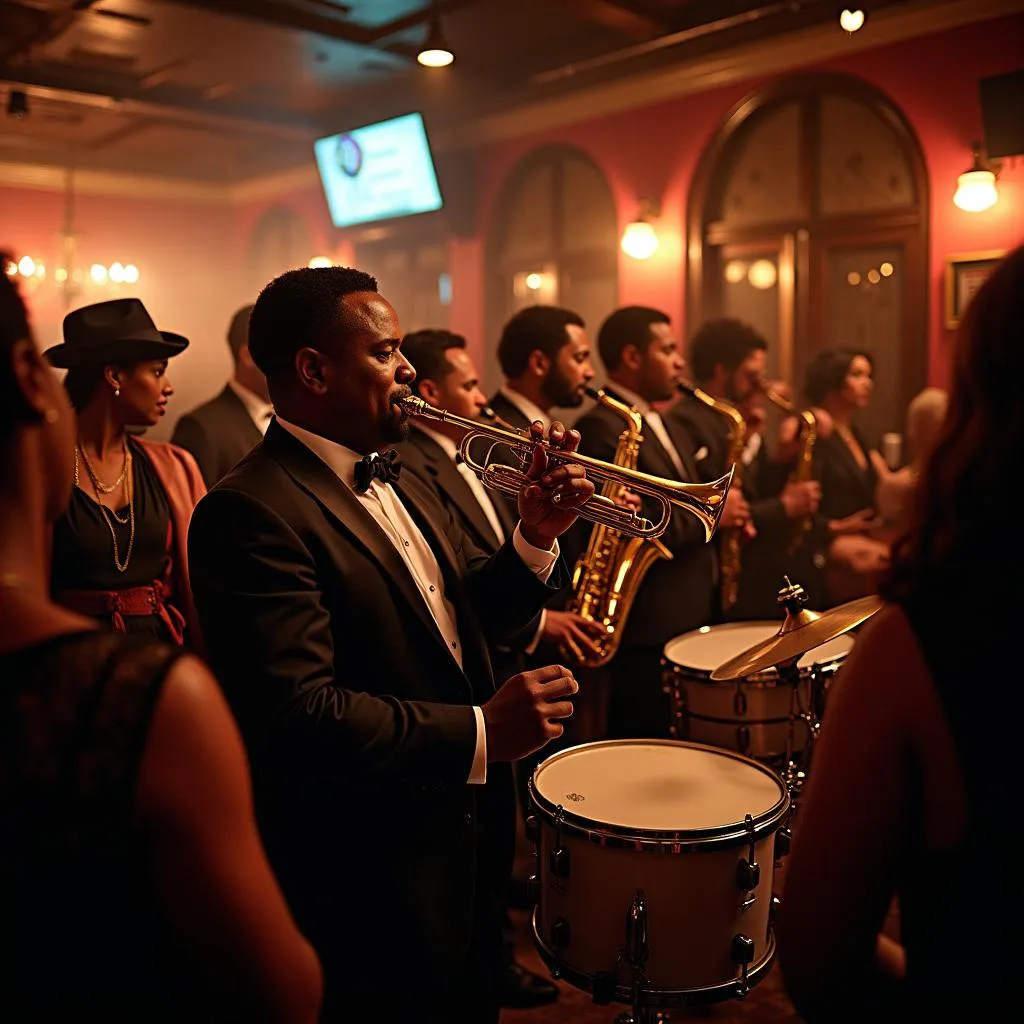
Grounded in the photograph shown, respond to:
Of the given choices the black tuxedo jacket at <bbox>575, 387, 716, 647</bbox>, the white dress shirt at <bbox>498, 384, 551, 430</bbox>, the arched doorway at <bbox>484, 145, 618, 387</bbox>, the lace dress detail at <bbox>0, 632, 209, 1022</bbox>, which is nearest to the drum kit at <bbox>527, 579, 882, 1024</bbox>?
the lace dress detail at <bbox>0, 632, 209, 1022</bbox>

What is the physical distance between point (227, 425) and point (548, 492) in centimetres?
226

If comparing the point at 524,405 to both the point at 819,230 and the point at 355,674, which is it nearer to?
the point at 355,674

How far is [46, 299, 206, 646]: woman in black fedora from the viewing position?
271 centimetres

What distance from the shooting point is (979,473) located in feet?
3.58

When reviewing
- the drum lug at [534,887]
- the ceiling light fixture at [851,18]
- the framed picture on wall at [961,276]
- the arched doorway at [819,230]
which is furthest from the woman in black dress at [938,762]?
the arched doorway at [819,230]

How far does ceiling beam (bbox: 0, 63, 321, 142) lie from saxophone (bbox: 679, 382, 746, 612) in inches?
229

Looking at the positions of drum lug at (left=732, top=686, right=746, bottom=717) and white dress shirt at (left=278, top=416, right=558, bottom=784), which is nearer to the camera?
white dress shirt at (left=278, top=416, right=558, bottom=784)

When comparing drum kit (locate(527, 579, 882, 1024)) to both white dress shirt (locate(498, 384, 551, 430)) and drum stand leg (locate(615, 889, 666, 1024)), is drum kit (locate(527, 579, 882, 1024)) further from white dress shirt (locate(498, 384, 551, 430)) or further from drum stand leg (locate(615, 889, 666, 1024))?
white dress shirt (locate(498, 384, 551, 430))

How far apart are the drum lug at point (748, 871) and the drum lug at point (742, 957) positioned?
2.4 inches

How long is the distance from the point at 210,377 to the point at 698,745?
12.6ft

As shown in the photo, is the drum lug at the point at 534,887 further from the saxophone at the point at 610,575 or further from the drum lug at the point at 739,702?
the saxophone at the point at 610,575

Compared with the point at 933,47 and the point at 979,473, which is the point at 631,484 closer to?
the point at 979,473

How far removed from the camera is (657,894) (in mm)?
1919

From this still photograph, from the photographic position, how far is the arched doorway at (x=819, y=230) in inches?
240
